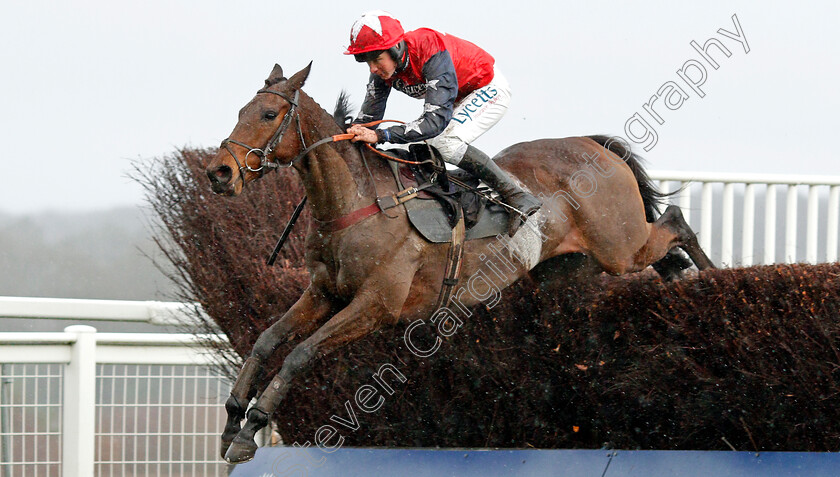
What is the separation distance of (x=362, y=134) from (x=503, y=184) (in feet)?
2.36

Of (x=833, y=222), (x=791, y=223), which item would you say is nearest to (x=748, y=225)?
(x=791, y=223)

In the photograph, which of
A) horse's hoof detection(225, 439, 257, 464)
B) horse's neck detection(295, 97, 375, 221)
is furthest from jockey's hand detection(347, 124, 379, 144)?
horse's hoof detection(225, 439, 257, 464)

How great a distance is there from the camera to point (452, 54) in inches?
158

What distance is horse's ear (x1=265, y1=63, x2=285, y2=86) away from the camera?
11.7 feet

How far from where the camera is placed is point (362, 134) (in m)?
3.70

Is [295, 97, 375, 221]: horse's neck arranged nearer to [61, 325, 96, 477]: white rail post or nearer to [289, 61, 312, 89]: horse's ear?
[289, 61, 312, 89]: horse's ear

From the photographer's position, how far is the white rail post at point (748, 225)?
6.45 meters

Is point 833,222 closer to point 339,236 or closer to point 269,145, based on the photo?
point 339,236

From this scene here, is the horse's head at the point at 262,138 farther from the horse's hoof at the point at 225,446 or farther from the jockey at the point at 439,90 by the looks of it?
the horse's hoof at the point at 225,446

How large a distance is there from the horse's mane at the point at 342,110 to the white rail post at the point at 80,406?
6.48ft

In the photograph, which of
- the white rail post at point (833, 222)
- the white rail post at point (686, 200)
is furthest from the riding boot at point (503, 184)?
the white rail post at point (833, 222)

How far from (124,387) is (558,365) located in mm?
2569

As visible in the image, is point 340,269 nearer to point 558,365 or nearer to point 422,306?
point 422,306

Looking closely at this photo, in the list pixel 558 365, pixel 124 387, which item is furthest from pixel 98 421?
pixel 558 365
